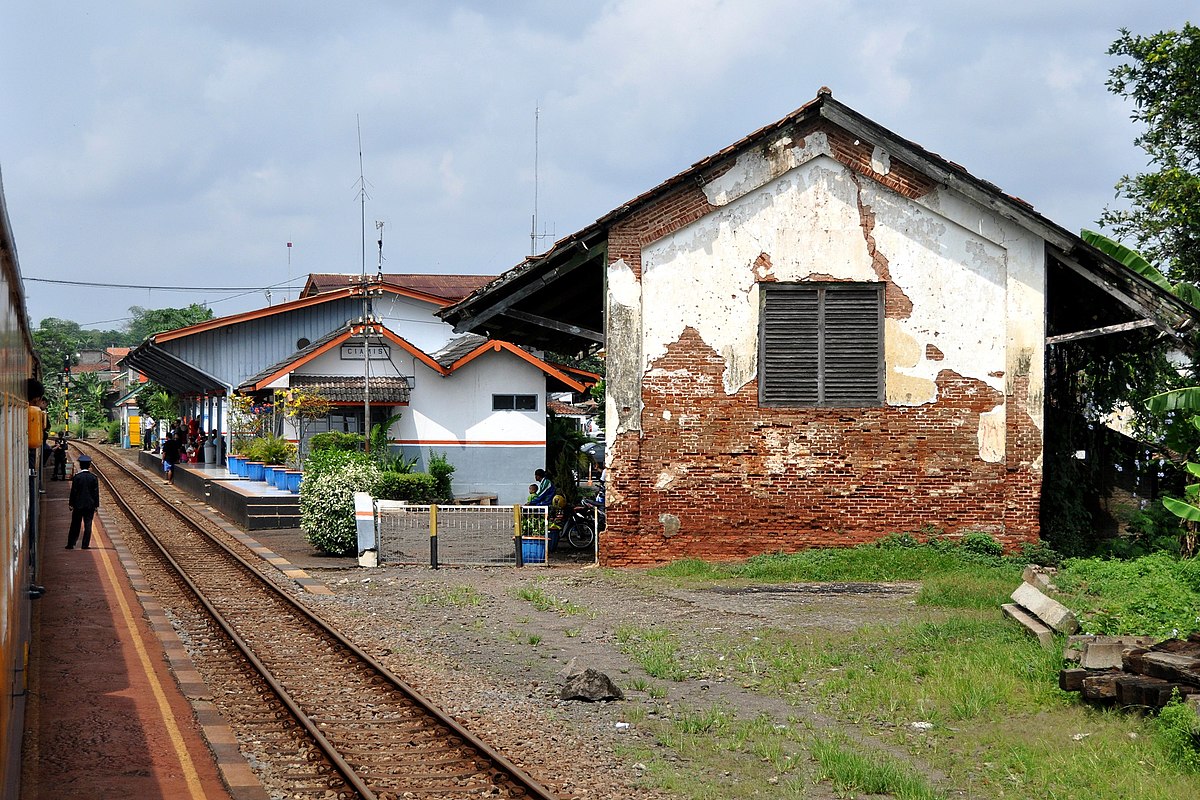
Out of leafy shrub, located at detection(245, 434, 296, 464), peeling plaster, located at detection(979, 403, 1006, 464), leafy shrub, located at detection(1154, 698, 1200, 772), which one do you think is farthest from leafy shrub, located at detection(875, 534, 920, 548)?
leafy shrub, located at detection(245, 434, 296, 464)

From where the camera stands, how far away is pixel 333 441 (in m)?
32.8

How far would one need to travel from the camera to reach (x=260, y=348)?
136 feet

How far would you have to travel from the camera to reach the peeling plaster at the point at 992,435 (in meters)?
17.8

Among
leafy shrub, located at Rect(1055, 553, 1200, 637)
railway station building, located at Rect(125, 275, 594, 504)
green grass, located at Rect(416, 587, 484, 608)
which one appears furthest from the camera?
railway station building, located at Rect(125, 275, 594, 504)

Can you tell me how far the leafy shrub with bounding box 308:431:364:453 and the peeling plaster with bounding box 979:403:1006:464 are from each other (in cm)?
1917

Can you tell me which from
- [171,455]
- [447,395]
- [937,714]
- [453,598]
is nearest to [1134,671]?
[937,714]

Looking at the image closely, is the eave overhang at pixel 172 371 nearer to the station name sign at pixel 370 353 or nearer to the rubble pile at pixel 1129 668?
the station name sign at pixel 370 353

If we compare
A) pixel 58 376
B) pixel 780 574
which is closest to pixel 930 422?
pixel 780 574

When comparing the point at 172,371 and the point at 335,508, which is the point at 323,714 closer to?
the point at 335,508

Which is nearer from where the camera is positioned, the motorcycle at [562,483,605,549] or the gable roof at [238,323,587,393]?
the motorcycle at [562,483,605,549]

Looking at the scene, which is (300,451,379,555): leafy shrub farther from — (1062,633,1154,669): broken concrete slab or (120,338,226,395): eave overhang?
(120,338,226,395): eave overhang

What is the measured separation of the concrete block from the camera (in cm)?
1062

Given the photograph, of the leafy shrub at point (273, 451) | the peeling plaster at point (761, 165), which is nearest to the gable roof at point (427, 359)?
the leafy shrub at point (273, 451)

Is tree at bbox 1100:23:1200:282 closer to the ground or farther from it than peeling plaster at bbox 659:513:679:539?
farther from it
